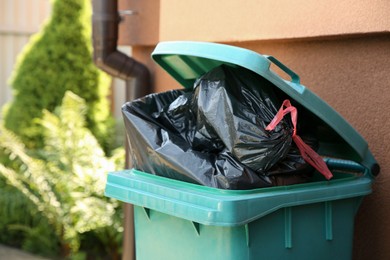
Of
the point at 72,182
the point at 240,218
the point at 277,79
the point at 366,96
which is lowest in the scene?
the point at 72,182

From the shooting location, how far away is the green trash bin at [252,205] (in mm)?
2654

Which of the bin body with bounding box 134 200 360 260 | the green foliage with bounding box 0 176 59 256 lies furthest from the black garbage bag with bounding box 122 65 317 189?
the green foliage with bounding box 0 176 59 256

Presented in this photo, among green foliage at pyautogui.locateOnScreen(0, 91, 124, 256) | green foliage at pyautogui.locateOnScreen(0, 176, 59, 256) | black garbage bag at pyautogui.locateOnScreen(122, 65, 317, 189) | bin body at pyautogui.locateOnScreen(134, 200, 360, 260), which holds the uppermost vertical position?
black garbage bag at pyautogui.locateOnScreen(122, 65, 317, 189)

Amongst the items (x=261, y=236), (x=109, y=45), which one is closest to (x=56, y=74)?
(x=109, y=45)

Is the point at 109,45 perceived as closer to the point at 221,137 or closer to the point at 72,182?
the point at 72,182

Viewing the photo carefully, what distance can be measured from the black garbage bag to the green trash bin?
63mm

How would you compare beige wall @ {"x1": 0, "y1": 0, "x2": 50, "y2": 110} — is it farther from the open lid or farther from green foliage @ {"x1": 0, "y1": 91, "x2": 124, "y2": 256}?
the open lid

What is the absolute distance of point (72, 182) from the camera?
17.6ft

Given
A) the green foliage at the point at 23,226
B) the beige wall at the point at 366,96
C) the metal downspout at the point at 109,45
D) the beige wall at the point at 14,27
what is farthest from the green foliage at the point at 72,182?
the beige wall at the point at 14,27

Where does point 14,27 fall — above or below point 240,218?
above

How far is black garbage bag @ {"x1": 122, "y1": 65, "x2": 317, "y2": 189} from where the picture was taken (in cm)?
278

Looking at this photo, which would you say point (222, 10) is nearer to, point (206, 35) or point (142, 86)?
point (206, 35)

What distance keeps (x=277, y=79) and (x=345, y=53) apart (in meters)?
1.11

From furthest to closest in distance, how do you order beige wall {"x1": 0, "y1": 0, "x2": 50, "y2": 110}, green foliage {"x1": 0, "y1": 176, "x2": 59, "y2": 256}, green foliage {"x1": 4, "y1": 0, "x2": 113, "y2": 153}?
beige wall {"x1": 0, "y1": 0, "x2": 50, "y2": 110}, green foliage {"x1": 4, "y1": 0, "x2": 113, "y2": 153}, green foliage {"x1": 0, "y1": 176, "x2": 59, "y2": 256}
